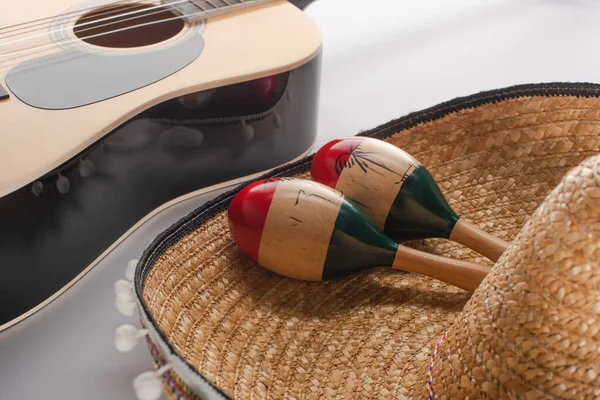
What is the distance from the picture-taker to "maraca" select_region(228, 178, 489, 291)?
0.46 metres

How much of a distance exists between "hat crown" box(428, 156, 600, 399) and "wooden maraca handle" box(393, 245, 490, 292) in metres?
0.12

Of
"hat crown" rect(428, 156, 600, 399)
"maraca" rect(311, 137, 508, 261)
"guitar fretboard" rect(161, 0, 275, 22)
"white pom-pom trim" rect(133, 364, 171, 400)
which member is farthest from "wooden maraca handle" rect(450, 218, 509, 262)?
"guitar fretboard" rect(161, 0, 275, 22)

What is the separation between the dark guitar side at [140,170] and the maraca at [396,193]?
0.60 ft

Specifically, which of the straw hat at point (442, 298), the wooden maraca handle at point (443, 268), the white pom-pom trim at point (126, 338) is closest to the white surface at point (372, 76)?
the white pom-pom trim at point (126, 338)

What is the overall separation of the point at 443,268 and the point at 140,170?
1.05ft

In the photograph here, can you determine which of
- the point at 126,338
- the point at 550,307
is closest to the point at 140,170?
the point at 126,338

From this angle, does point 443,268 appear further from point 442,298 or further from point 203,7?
point 203,7

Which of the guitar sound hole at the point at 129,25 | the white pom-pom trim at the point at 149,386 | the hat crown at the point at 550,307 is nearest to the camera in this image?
the hat crown at the point at 550,307

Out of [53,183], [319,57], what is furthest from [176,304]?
[319,57]

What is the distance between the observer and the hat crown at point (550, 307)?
27 centimetres

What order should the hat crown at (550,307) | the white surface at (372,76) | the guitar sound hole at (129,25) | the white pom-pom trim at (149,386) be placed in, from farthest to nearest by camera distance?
the guitar sound hole at (129,25), the white surface at (372,76), the white pom-pom trim at (149,386), the hat crown at (550,307)

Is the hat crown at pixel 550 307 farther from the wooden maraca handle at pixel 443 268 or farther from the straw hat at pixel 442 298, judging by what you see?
the wooden maraca handle at pixel 443 268

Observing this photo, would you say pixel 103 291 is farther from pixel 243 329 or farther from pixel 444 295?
pixel 444 295

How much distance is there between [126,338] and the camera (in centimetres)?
49
